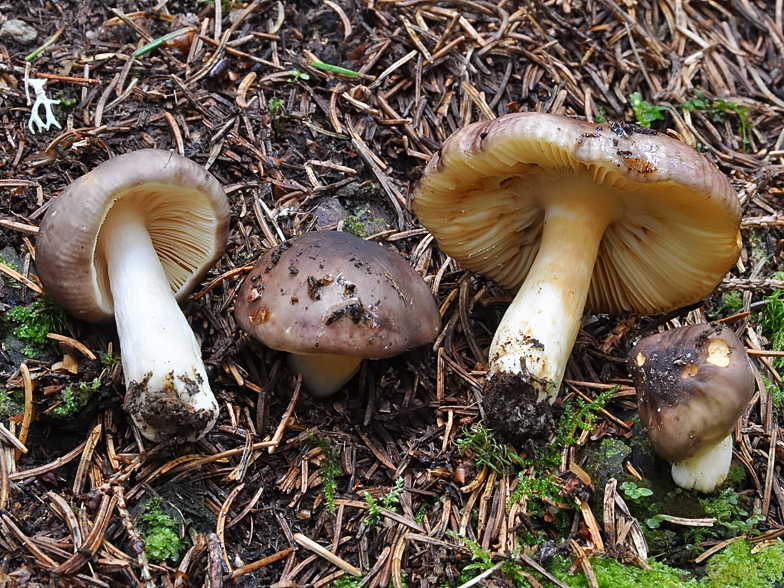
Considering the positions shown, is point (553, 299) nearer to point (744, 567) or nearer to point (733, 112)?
point (744, 567)

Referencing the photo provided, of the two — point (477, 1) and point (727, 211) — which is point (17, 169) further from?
point (727, 211)

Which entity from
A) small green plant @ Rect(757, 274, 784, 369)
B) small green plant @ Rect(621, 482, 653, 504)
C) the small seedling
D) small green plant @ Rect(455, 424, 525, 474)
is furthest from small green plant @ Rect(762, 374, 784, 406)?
the small seedling

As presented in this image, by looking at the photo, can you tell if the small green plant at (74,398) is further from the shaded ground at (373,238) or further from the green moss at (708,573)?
the green moss at (708,573)

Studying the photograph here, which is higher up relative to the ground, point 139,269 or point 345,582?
point 139,269

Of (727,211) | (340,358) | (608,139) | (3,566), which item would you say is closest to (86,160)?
(340,358)

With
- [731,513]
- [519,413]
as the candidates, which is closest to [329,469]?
[519,413]

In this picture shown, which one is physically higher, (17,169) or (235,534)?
(17,169)
